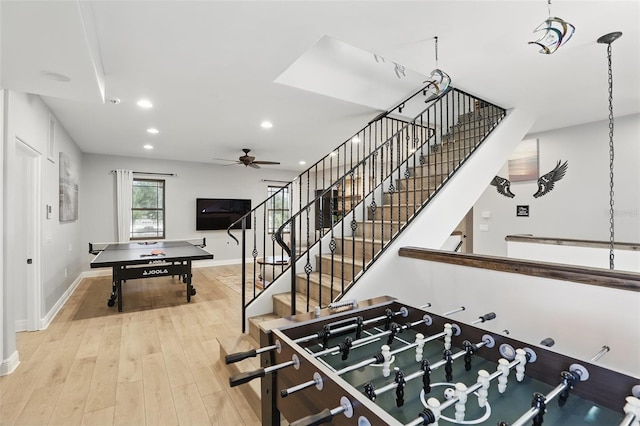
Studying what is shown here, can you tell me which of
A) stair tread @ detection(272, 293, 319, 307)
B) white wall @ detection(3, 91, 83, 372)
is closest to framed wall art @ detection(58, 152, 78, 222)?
white wall @ detection(3, 91, 83, 372)

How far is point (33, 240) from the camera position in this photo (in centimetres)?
336

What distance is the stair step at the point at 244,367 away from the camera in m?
2.06

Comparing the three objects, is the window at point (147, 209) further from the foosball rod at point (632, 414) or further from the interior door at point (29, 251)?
the foosball rod at point (632, 414)

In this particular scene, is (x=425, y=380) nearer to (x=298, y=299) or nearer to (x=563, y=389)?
(x=563, y=389)

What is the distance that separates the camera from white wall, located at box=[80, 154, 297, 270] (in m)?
6.21

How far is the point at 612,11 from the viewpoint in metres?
1.95

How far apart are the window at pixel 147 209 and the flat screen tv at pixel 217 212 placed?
2.74 ft

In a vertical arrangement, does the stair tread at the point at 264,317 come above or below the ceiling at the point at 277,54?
below

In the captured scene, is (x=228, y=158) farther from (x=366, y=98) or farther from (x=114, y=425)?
(x=114, y=425)

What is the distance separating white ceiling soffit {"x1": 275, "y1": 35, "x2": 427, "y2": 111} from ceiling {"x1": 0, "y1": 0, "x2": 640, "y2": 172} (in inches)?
1.2

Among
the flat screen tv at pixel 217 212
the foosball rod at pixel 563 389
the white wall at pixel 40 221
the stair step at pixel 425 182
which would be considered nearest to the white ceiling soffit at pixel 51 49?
the white wall at pixel 40 221

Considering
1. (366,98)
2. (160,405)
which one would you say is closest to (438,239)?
(366,98)

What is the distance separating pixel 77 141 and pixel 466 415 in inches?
260

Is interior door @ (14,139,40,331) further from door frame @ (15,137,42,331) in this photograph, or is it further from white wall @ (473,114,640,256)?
white wall @ (473,114,640,256)
